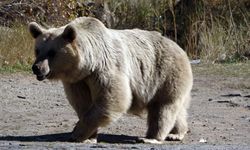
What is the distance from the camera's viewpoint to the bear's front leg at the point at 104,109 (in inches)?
350

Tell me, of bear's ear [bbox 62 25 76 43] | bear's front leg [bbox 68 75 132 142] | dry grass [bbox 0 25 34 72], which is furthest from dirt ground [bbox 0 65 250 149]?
bear's ear [bbox 62 25 76 43]

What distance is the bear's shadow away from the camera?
9297mm

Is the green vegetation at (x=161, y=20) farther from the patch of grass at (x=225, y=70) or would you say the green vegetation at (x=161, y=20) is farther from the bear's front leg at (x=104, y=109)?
the bear's front leg at (x=104, y=109)

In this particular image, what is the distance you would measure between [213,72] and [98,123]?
23.6 ft

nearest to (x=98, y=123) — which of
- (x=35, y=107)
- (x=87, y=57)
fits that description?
(x=87, y=57)

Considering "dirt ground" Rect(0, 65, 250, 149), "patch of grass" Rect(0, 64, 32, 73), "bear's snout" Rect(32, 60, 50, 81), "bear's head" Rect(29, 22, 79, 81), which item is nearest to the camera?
"bear's snout" Rect(32, 60, 50, 81)

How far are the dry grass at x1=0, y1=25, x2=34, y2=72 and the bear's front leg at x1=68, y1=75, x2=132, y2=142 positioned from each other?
260 inches

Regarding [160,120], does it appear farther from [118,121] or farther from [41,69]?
[41,69]

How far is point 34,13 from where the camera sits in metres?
18.7

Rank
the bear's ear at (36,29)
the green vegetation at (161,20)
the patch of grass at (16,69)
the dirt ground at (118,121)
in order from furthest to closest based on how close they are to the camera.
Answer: the green vegetation at (161,20)
the patch of grass at (16,69)
the dirt ground at (118,121)
the bear's ear at (36,29)

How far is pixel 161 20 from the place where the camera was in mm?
20109

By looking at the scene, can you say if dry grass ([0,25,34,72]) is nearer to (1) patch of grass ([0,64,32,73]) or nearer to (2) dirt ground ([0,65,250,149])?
(1) patch of grass ([0,64,32,73])

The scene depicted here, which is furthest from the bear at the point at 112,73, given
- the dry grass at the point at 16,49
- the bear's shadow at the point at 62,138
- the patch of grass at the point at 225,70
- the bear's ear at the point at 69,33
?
the dry grass at the point at 16,49

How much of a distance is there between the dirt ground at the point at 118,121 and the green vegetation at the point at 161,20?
191 centimetres
